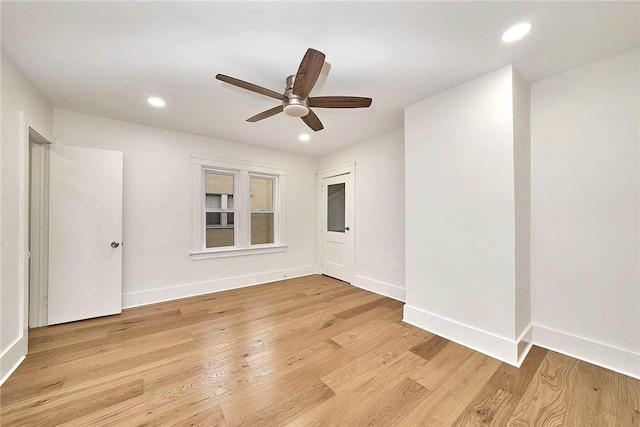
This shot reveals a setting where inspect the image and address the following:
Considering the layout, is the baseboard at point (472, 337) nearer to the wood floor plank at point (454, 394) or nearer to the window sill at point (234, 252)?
the wood floor plank at point (454, 394)

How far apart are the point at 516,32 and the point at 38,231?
471 cm

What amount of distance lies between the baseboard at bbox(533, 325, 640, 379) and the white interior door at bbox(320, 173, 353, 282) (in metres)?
2.54

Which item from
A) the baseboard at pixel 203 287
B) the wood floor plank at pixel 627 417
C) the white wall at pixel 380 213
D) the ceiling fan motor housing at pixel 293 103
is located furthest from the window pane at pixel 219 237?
the wood floor plank at pixel 627 417

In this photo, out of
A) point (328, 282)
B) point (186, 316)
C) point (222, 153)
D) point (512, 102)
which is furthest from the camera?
point (328, 282)

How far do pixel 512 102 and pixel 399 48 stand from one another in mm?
1081

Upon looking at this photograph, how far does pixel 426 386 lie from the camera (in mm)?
1712

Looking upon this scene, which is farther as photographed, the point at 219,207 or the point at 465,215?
the point at 219,207

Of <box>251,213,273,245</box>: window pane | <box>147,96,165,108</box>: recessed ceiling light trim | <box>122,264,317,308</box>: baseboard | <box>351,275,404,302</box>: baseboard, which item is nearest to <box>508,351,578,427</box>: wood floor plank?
<box>351,275,404,302</box>: baseboard

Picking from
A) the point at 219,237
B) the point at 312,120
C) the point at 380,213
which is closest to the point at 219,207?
the point at 219,237

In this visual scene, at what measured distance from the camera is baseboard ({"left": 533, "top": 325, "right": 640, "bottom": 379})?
182cm

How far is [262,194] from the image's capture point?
4531 millimetres

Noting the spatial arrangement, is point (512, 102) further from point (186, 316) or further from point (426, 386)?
point (186, 316)

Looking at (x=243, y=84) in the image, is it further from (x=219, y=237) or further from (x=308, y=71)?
(x=219, y=237)

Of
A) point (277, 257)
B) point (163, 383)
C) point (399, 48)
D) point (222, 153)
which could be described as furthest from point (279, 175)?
point (163, 383)
